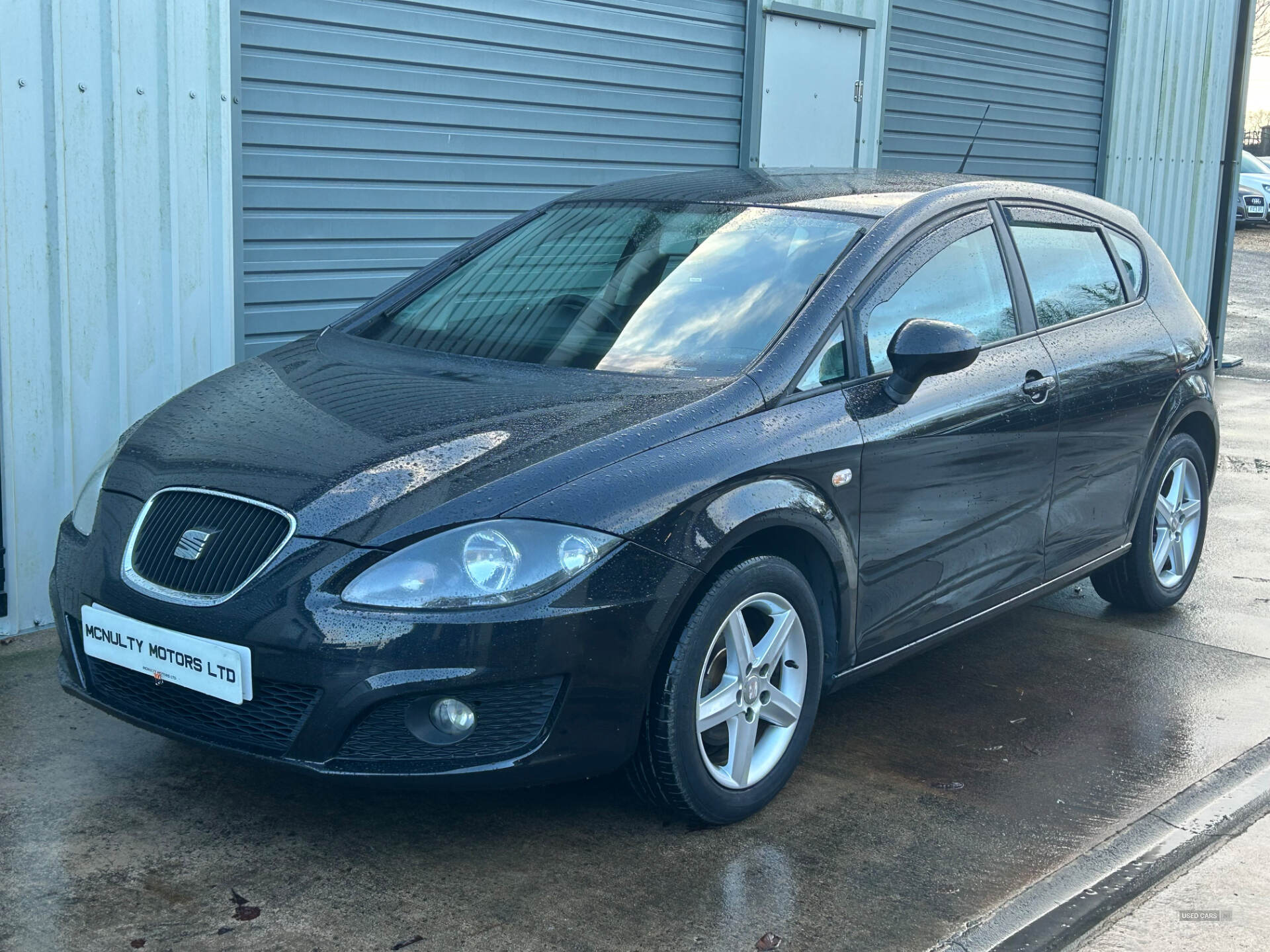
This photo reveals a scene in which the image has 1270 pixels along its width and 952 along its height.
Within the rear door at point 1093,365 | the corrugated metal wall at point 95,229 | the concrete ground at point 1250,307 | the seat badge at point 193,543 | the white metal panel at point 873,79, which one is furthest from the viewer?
the concrete ground at point 1250,307

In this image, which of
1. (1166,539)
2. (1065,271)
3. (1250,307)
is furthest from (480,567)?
(1250,307)

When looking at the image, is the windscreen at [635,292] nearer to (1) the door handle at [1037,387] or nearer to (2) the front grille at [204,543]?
(1) the door handle at [1037,387]

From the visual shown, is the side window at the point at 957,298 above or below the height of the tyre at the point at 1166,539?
above

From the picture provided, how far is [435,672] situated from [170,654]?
25.7 inches

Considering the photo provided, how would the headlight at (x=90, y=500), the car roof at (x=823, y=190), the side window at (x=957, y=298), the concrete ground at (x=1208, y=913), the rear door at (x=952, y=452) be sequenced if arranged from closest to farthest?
1. the concrete ground at (x=1208, y=913)
2. the headlight at (x=90, y=500)
3. the rear door at (x=952, y=452)
4. the side window at (x=957, y=298)
5. the car roof at (x=823, y=190)

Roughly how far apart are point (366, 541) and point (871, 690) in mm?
2229

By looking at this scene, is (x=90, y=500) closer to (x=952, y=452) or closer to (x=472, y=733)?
(x=472, y=733)

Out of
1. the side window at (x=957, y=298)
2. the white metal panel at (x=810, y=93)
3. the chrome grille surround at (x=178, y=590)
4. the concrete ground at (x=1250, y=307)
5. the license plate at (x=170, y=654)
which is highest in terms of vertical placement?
the white metal panel at (x=810, y=93)

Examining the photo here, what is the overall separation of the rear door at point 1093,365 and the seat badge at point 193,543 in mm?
2695

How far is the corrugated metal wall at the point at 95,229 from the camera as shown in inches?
205

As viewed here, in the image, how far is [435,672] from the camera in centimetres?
324

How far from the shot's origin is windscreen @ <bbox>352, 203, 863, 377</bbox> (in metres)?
4.12

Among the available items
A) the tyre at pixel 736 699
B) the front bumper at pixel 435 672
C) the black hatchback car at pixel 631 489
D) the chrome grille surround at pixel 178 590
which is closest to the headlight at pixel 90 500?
the black hatchback car at pixel 631 489

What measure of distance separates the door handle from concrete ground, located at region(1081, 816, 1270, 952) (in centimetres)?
146
